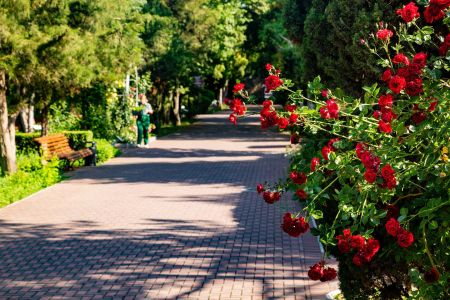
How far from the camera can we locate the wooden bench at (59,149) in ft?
54.7

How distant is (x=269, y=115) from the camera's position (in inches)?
193

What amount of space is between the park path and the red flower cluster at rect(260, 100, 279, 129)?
2.33m

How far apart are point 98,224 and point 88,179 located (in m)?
5.86

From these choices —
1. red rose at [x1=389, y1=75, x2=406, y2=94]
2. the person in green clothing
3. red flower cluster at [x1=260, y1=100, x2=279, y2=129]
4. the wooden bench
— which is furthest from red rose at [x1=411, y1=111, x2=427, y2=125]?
the person in green clothing

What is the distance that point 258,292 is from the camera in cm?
669

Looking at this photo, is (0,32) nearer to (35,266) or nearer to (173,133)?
(35,266)

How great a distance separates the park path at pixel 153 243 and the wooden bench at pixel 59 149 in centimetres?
106

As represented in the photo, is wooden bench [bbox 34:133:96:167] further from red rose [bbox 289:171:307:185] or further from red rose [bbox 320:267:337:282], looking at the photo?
red rose [bbox 320:267:337:282]

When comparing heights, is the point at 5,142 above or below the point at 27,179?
above

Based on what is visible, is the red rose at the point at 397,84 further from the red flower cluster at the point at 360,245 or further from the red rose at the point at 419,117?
the red flower cluster at the point at 360,245

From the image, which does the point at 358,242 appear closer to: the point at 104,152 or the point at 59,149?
the point at 59,149

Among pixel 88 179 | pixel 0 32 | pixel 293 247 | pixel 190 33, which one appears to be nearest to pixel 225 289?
pixel 293 247

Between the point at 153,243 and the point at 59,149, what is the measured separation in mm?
9827

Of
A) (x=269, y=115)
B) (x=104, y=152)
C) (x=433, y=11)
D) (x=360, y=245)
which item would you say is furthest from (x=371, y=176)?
(x=104, y=152)
